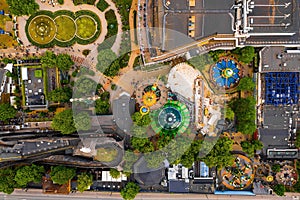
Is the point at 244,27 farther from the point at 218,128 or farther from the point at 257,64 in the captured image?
the point at 218,128

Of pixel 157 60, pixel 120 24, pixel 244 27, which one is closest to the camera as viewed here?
pixel 244 27

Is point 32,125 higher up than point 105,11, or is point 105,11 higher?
point 105,11

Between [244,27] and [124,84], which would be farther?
[124,84]

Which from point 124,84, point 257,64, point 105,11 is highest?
point 105,11

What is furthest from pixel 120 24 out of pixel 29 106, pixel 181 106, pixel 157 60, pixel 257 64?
pixel 257 64

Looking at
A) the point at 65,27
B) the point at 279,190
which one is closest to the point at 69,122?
the point at 65,27

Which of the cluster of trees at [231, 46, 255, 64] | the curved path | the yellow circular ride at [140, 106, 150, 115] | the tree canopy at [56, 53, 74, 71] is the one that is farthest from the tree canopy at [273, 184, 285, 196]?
the tree canopy at [56, 53, 74, 71]

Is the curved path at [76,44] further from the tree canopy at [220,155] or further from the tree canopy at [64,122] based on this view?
the tree canopy at [220,155]

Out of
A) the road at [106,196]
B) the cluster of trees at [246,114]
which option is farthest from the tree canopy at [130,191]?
the cluster of trees at [246,114]
